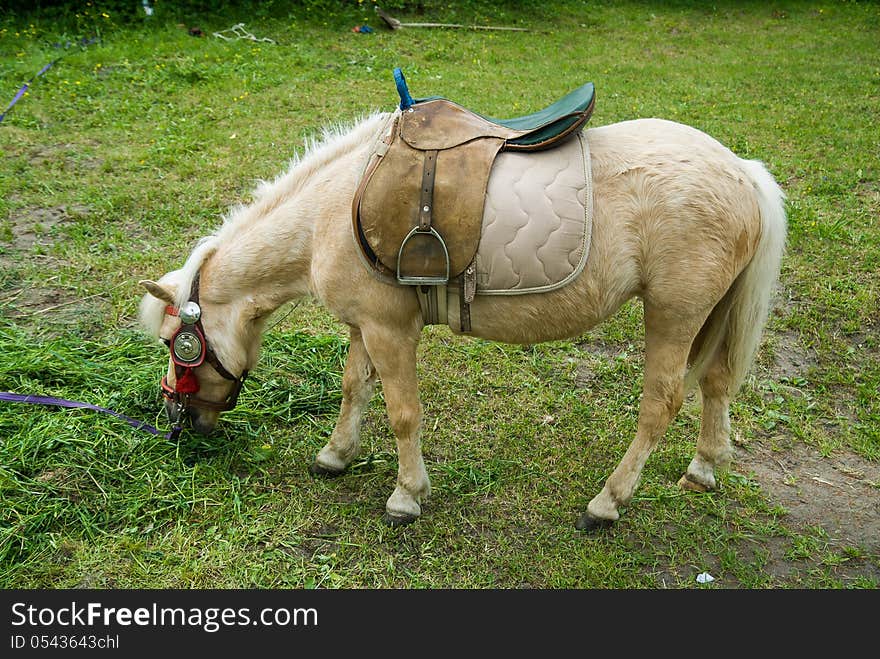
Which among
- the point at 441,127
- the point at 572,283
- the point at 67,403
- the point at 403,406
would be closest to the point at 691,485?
the point at 572,283

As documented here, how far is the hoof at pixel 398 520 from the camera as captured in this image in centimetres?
337

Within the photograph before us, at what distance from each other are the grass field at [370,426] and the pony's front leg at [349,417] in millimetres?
96

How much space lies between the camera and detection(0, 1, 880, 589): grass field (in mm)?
3158

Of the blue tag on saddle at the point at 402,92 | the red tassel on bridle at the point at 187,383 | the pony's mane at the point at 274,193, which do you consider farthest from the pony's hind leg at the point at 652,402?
the red tassel on bridle at the point at 187,383

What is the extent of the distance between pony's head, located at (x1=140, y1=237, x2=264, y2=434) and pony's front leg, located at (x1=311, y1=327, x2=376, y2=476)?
523 mm

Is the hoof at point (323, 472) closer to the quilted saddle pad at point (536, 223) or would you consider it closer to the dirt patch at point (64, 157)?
the quilted saddle pad at point (536, 223)

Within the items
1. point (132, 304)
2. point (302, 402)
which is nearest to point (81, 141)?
point (132, 304)

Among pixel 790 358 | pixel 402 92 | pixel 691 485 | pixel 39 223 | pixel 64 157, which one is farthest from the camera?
pixel 64 157

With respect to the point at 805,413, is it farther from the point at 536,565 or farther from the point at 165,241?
the point at 165,241

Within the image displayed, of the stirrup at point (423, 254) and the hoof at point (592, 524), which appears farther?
the hoof at point (592, 524)

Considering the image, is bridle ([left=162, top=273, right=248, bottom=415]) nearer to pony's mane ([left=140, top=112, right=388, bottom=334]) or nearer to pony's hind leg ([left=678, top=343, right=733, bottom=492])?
pony's mane ([left=140, top=112, right=388, bottom=334])

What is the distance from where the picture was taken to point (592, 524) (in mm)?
3363

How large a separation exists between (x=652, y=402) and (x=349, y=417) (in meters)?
1.54

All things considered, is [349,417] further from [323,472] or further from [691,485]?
[691,485]
